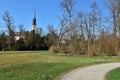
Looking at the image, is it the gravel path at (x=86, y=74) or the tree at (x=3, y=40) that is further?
the tree at (x=3, y=40)

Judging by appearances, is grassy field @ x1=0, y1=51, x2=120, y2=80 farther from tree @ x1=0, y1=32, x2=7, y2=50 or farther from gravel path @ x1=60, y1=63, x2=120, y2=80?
tree @ x1=0, y1=32, x2=7, y2=50

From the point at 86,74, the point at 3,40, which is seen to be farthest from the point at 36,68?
the point at 3,40

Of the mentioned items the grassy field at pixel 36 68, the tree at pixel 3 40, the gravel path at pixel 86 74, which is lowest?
the gravel path at pixel 86 74

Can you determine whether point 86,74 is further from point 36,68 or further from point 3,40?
point 3,40

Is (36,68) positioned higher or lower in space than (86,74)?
higher

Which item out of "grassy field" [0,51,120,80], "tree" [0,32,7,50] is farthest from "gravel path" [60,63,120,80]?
"tree" [0,32,7,50]

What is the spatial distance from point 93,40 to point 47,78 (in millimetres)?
39101

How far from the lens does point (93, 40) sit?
175ft

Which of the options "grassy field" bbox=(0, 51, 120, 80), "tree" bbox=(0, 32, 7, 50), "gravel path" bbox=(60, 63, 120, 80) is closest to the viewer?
"gravel path" bbox=(60, 63, 120, 80)

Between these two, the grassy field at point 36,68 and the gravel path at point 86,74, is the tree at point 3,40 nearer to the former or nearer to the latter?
the grassy field at point 36,68

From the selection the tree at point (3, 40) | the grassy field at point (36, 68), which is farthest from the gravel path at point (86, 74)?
the tree at point (3, 40)

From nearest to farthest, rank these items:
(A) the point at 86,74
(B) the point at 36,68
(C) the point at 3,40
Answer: (A) the point at 86,74 < (B) the point at 36,68 < (C) the point at 3,40

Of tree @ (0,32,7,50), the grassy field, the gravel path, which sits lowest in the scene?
the gravel path

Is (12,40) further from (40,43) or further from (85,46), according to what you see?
(85,46)
